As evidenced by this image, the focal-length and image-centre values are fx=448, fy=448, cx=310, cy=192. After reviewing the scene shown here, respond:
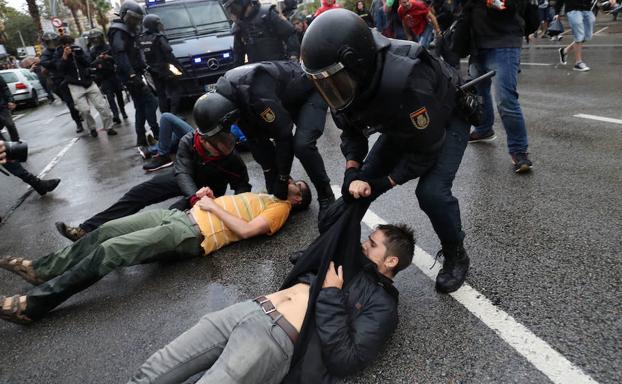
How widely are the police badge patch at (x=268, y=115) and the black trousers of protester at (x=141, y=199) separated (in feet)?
3.21

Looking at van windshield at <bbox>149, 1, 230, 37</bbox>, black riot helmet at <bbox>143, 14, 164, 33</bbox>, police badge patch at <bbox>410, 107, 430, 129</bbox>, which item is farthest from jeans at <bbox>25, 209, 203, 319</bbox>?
van windshield at <bbox>149, 1, 230, 37</bbox>

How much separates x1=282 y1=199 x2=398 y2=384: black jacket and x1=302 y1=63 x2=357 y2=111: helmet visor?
595mm

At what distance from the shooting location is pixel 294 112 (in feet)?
12.4

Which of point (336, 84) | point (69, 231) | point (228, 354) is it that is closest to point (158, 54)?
point (69, 231)

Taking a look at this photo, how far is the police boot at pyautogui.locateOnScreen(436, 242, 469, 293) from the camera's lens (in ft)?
8.36

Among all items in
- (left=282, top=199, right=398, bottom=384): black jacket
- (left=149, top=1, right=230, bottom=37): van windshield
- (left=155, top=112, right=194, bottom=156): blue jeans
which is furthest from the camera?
(left=149, top=1, right=230, bottom=37): van windshield

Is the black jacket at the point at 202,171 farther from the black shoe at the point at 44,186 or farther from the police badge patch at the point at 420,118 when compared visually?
the black shoe at the point at 44,186

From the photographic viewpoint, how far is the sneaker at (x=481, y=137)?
5.11 metres

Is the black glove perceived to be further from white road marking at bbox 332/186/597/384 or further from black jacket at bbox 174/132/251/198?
black jacket at bbox 174/132/251/198

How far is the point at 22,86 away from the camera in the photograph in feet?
60.3

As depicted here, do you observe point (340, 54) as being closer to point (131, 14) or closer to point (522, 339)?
point (522, 339)

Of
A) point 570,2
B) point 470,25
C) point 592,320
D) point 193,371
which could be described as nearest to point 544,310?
point 592,320

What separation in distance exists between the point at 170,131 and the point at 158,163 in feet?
1.89

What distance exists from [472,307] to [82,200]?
474 cm
